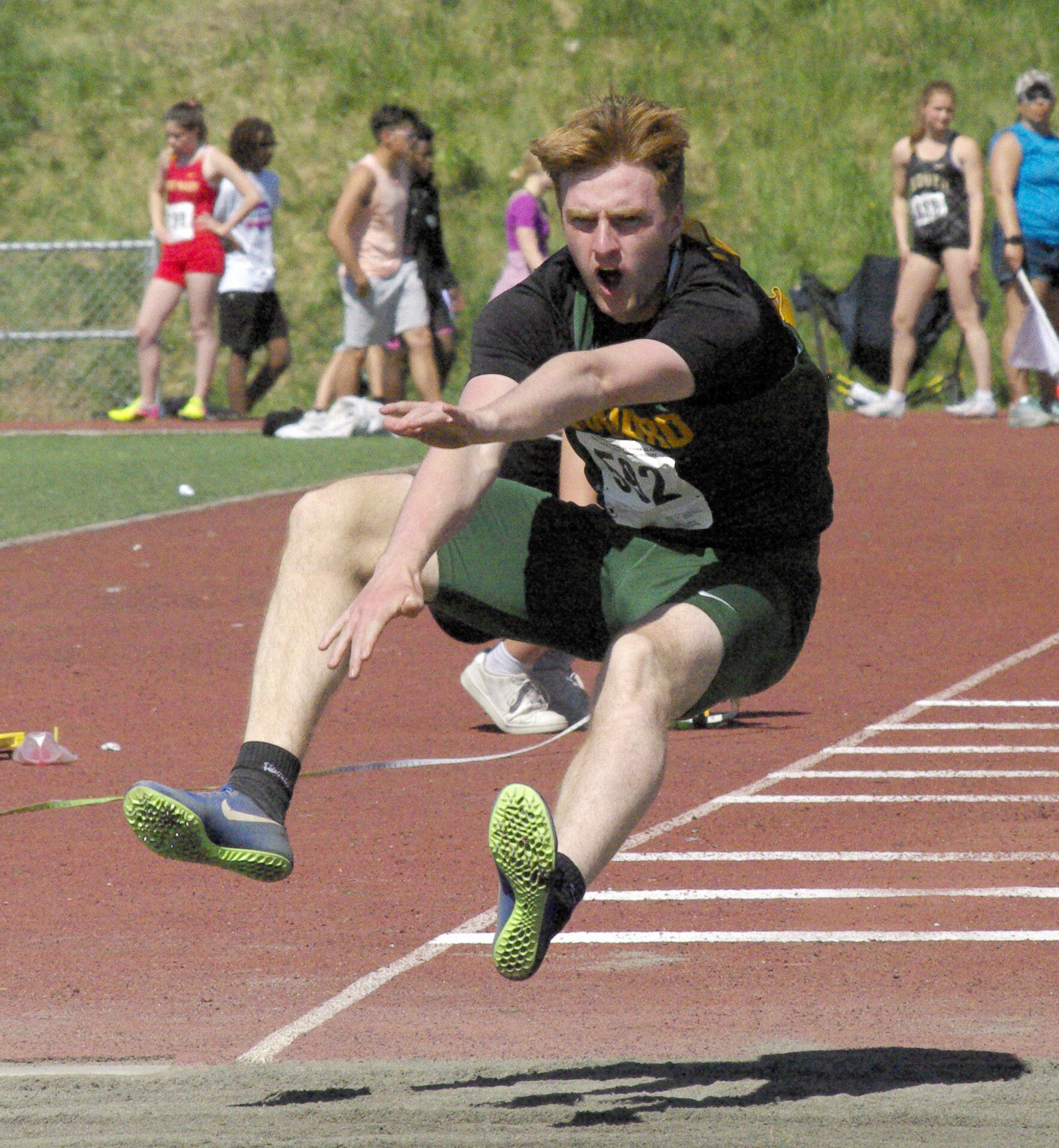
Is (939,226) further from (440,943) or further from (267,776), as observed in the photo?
(267,776)

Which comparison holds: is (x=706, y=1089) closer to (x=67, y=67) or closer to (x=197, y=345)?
(x=197, y=345)

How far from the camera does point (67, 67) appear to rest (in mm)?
23141

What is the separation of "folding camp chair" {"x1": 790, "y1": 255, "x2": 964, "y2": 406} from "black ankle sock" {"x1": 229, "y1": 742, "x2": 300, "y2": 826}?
1334 cm

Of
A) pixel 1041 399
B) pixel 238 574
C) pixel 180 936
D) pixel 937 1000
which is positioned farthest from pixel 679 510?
pixel 1041 399

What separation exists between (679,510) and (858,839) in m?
1.64

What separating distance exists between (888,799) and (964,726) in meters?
1.18

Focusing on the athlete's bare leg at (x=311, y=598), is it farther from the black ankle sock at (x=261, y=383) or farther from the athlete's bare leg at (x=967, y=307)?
the black ankle sock at (x=261, y=383)

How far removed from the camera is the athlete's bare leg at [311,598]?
4.45 m

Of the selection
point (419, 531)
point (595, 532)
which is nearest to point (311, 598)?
point (419, 531)

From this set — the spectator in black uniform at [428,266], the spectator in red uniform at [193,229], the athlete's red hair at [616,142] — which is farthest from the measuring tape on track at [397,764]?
the spectator in red uniform at [193,229]

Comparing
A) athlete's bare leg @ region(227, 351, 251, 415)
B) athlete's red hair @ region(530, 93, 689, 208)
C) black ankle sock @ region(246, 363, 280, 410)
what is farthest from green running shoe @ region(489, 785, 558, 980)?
black ankle sock @ region(246, 363, 280, 410)

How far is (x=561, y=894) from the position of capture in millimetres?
3875

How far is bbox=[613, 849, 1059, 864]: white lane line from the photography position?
5652mm

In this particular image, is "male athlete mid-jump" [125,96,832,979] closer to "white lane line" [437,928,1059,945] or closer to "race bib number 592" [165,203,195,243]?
"white lane line" [437,928,1059,945]
